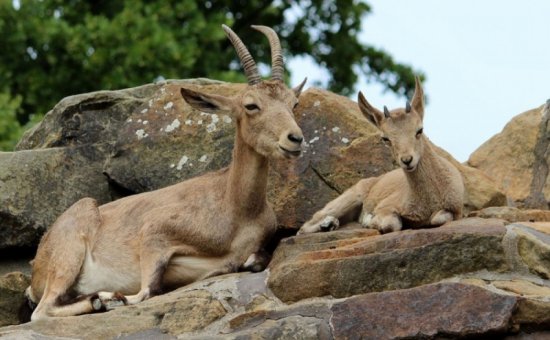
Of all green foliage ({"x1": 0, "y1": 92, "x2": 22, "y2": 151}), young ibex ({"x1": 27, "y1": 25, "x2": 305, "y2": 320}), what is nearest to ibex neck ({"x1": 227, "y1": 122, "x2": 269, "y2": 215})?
young ibex ({"x1": 27, "y1": 25, "x2": 305, "y2": 320})

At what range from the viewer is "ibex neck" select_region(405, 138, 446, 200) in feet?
40.1

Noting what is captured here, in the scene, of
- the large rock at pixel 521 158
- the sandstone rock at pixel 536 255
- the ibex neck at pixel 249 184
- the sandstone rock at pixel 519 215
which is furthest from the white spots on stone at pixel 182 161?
the sandstone rock at pixel 536 255

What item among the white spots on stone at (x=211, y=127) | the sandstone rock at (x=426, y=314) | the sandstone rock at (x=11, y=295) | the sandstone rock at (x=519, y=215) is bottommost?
the sandstone rock at (x=11, y=295)

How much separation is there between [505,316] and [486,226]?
51.4 inches

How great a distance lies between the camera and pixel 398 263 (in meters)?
10.0

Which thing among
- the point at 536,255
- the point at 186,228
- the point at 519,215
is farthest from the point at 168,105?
the point at 536,255

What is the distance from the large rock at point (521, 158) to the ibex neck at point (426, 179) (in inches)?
62.4

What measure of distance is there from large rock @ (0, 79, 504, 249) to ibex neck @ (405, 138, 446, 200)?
93 centimetres

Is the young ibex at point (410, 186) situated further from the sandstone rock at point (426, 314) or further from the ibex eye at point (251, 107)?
the sandstone rock at point (426, 314)

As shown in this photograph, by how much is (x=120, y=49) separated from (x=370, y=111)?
42.6 feet

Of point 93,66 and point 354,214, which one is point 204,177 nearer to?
point 354,214

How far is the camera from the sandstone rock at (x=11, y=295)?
1246cm

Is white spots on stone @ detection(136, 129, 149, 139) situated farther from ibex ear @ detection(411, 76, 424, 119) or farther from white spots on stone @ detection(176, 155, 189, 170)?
ibex ear @ detection(411, 76, 424, 119)

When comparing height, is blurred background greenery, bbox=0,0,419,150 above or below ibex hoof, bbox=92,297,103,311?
above
